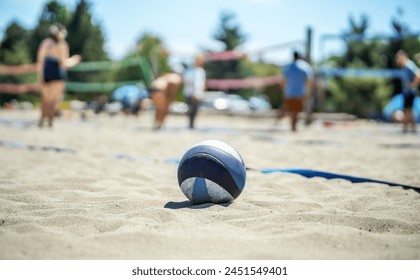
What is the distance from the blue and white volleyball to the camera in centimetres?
257

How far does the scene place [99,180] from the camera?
344 cm

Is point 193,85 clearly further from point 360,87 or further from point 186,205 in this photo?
point 360,87

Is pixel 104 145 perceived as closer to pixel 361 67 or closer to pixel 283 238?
pixel 283 238

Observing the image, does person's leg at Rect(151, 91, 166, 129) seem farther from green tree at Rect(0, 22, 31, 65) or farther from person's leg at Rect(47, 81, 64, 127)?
green tree at Rect(0, 22, 31, 65)

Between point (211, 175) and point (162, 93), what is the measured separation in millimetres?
7068

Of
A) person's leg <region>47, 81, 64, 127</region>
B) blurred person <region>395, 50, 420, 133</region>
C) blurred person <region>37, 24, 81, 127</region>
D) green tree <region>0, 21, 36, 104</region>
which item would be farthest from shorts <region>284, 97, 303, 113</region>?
green tree <region>0, 21, 36, 104</region>

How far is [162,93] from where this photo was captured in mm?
9453

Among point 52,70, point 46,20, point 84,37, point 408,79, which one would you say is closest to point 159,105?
point 52,70

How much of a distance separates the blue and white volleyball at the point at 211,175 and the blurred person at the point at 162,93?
6884 mm

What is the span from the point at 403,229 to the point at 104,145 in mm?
4610

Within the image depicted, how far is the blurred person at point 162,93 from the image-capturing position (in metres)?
9.41

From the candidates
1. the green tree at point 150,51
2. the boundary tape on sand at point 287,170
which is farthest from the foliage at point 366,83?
the boundary tape on sand at point 287,170

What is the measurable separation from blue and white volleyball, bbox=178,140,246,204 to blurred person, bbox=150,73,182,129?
6.88m
